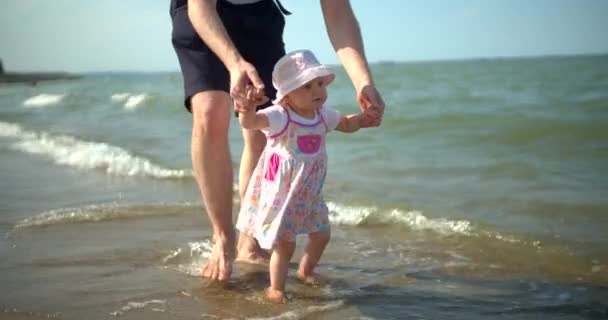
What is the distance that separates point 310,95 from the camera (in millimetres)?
2799

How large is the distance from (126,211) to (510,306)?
2719 millimetres

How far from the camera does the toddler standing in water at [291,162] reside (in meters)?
2.78

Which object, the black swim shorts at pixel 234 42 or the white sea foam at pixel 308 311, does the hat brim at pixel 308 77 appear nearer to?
the black swim shorts at pixel 234 42

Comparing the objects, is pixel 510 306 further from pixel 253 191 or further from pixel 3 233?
pixel 3 233

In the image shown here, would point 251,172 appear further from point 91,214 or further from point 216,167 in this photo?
point 91,214

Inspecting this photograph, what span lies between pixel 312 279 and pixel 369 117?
32.8 inches

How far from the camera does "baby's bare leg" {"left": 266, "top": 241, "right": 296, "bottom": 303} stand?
2881 millimetres

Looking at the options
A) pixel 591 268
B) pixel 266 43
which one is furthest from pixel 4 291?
pixel 591 268

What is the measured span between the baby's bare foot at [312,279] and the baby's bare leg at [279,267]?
0.80 feet

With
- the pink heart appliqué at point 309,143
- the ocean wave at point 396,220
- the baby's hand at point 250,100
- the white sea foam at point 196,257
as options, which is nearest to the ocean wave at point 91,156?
the ocean wave at point 396,220

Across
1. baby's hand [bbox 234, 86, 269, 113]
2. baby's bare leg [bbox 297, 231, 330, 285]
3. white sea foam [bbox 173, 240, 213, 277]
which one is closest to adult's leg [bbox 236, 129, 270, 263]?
white sea foam [bbox 173, 240, 213, 277]

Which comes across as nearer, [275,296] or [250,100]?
[250,100]

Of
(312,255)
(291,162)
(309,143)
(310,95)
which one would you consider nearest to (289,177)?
(291,162)

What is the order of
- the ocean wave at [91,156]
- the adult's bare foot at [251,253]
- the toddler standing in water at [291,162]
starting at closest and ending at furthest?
1. the toddler standing in water at [291,162]
2. the adult's bare foot at [251,253]
3. the ocean wave at [91,156]
